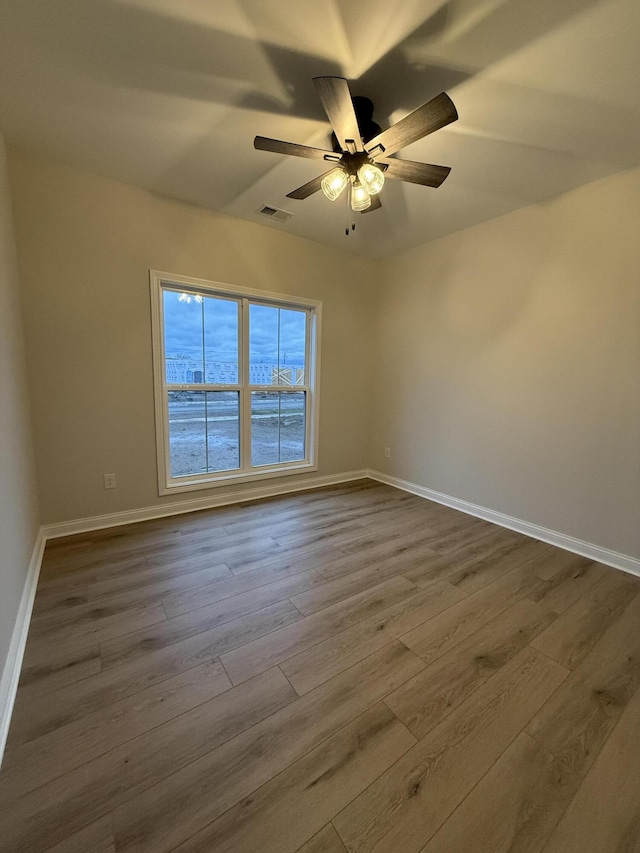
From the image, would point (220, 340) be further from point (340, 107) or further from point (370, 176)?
point (340, 107)

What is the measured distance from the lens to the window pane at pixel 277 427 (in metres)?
3.50

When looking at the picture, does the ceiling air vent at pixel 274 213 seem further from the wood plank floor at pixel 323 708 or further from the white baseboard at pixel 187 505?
the wood plank floor at pixel 323 708

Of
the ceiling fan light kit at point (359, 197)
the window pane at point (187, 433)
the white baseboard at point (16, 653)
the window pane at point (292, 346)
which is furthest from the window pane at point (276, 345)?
the white baseboard at point (16, 653)

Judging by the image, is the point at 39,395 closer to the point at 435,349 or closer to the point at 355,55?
the point at 355,55

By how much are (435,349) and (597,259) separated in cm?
138

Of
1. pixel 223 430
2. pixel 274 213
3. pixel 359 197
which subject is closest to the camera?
pixel 359 197

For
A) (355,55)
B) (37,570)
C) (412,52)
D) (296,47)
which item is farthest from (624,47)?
(37,570)

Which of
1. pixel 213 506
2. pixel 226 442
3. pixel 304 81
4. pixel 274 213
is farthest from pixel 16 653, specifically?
pixel 274 213

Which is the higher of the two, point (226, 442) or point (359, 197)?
point (359, 197)

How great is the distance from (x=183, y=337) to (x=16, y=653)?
7.74 feet

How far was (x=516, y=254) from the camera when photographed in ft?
9.02

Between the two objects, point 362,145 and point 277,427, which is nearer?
point 362,145

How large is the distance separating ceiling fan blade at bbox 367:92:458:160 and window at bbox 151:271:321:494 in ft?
6.26

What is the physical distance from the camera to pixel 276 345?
11.5ft
